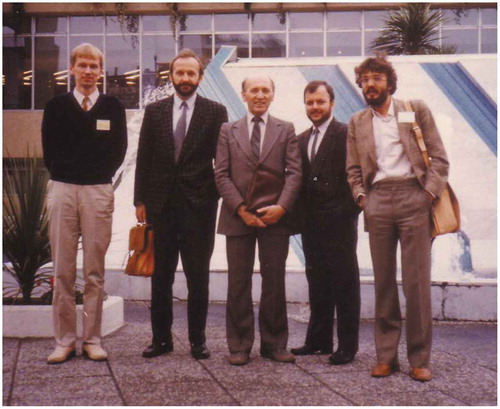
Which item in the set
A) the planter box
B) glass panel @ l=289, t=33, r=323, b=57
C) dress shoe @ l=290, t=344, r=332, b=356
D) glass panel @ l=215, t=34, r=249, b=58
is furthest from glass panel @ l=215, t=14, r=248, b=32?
dress shoe @ l=290, t=344, r=332, b=356

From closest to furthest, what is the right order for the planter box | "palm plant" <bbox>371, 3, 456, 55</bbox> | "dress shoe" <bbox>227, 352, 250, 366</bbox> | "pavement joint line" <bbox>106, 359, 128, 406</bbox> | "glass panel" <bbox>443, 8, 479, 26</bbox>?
"pavement joint line" <bbox>106, 359, 128, 406</bbox>, "dress shoe" <bbox>227, 352, 250, 366</bbox>, the planter box, "palm plant" <bbox>371, 3, 456, 55</bbox>, "glass panel" <bbox>443, 8, 479, 26</bbox>

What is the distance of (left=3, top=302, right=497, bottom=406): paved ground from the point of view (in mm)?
3240

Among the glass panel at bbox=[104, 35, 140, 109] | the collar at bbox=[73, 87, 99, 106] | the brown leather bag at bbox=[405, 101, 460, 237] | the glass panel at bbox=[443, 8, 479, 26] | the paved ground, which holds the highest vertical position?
the glass panel at bbox=[443, 8, 479, 26]

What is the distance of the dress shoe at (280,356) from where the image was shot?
398 cm

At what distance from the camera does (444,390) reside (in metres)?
3.43

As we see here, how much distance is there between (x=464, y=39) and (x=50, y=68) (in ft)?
35.4

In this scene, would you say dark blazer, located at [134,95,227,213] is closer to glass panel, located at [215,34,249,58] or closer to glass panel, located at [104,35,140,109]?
glass panel, located at [215,34,249,58]

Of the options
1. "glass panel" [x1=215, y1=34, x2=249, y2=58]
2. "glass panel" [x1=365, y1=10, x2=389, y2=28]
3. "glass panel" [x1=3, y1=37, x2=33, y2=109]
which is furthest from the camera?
"glass panel" [x1=3, y1=37, x2=33, y2=109]

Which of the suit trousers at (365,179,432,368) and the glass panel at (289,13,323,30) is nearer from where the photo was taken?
the suit trousers at (365,179,432,368)

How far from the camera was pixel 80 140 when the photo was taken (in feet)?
13.2

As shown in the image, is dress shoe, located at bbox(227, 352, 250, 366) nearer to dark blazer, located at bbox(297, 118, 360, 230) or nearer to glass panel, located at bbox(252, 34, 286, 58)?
dark blazer, located at bbox(297, 118, 360, 230)

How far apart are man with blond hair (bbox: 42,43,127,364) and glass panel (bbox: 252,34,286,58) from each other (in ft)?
43.1

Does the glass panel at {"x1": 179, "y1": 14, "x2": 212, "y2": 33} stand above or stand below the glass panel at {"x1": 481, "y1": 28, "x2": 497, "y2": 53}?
above

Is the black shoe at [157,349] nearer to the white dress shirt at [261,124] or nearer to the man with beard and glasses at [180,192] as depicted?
the man with beard and glasses at [180,192]
